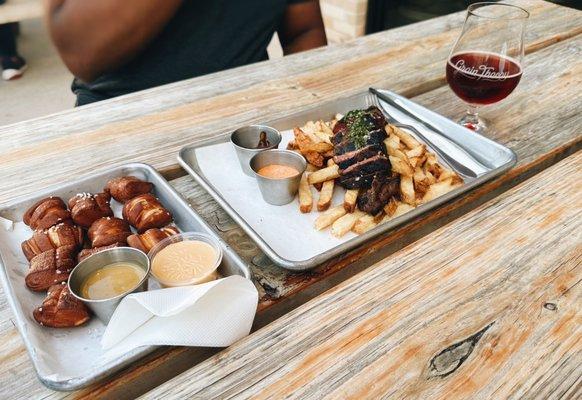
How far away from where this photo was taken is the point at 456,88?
59.9 inches

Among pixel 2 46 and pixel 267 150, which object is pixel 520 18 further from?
pixel 2 46

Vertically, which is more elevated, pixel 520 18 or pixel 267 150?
pixel 520 18

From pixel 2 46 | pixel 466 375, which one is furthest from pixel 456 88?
pixel 2 46

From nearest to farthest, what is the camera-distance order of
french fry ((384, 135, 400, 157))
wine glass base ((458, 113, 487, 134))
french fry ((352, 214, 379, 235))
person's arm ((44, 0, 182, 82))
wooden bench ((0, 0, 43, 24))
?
1. french fry ((352, 214, 379, 235))
2. french fry ((384, 135, 400, 157))
3. wine glass base ((458, 113, 487, 134))
4. person's arm ((44, 0, 182, 82))
5. wooden bench ((0, 0, 43, 24))

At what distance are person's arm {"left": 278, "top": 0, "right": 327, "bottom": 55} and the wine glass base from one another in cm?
127

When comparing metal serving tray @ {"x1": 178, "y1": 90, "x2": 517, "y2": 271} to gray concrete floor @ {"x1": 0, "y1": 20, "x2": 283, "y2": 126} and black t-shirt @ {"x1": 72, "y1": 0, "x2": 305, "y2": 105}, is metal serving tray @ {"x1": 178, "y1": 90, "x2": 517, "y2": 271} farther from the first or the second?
gray concrete floor @ {"x1": 0, "y1": 20, "x2": 283, "y2": 126}

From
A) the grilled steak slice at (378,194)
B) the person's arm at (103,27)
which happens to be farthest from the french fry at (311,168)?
the person's arm at (103,27)

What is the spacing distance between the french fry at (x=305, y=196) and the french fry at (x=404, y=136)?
33 centimetres

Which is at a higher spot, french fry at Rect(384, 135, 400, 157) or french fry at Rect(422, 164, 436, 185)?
french fry at Rect(384, 135, 400, 157)

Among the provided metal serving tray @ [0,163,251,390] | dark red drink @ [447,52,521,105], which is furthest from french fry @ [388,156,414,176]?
metal serving tray @ [0,163,251,390]

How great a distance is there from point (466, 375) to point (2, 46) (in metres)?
6.03

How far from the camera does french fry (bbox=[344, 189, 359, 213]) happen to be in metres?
1.19

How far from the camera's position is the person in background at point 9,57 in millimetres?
5191

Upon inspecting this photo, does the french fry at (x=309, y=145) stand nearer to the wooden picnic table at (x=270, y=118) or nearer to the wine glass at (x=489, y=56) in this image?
the wooden picnic table at (x=270, y=118)
